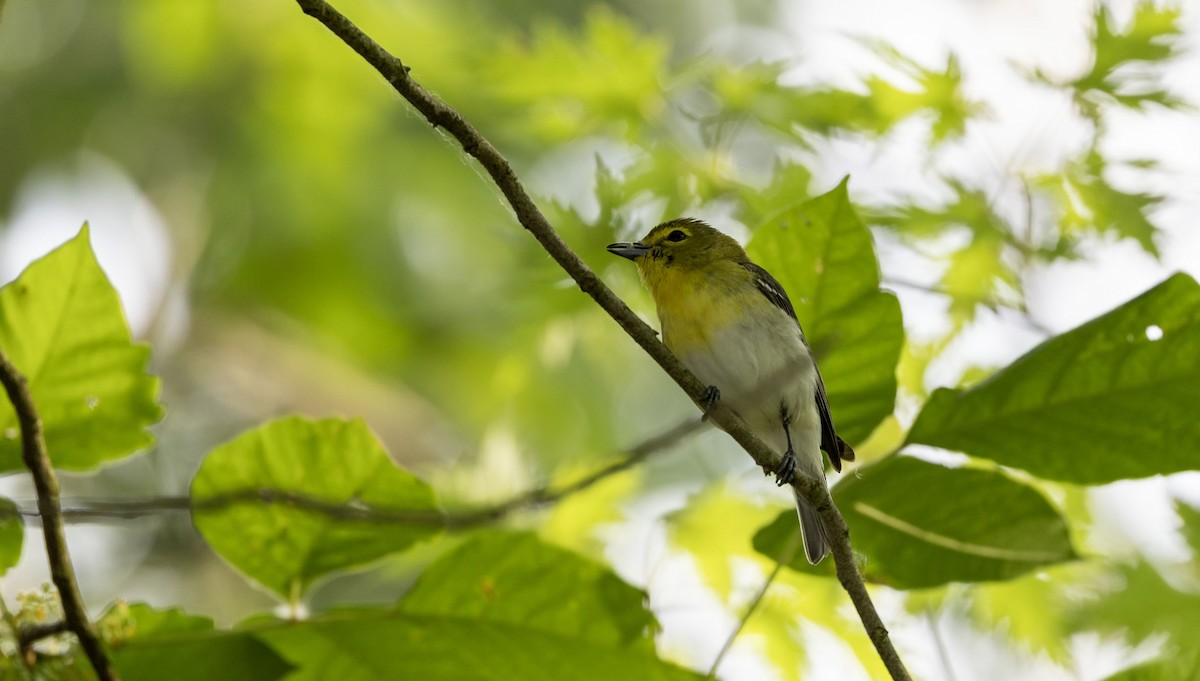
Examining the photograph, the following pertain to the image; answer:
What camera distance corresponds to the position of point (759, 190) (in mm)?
2566

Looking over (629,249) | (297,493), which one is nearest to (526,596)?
(297,493)

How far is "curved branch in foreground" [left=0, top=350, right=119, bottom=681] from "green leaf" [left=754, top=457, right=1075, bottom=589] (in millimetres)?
947

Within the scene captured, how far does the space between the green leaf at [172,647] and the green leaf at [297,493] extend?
10 centimetres

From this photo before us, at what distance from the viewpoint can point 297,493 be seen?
1.49 metres

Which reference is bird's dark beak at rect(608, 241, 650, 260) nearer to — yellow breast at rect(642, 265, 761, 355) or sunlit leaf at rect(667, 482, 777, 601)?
yellow breast at rect(642, 265, 761, 355)

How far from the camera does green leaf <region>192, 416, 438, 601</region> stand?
147 cm

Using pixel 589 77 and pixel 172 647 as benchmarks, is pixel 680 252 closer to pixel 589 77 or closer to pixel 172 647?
pixel 589 77

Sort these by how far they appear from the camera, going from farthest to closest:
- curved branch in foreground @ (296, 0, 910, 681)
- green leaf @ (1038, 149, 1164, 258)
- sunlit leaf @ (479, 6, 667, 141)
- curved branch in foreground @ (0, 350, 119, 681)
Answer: sunlit leaf @ (479, 6, 667, 141)
green leaf @ (1038, 149, 1164, 258)
curved branch in foreground @ (0, 350, 119, 681)
curved branch in foreground @ (296, 0, 910, 681)

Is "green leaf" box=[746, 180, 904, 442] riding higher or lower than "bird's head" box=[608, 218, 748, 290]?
lower

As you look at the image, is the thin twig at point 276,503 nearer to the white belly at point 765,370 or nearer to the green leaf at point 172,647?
the green leaf at point 172,647

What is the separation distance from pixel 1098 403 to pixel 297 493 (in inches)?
40.8

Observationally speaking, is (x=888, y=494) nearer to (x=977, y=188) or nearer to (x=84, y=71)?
(x=977, y=188)

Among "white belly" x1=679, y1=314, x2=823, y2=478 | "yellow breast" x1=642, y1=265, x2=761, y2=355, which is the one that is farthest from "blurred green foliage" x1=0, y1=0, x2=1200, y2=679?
"white belly" x1=679, y1=314, x2=823, y2=478

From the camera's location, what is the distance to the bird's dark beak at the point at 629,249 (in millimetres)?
2543
